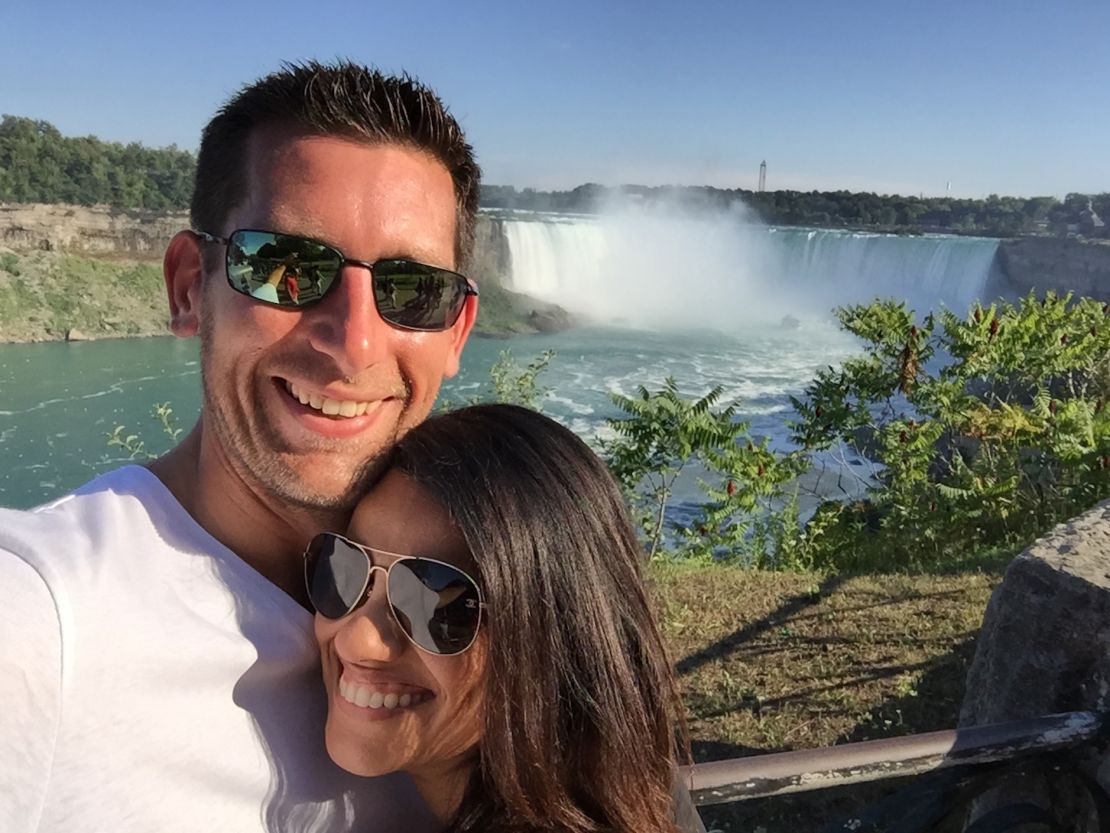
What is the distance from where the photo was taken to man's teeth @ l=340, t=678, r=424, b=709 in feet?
3.69

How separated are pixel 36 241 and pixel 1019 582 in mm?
50775

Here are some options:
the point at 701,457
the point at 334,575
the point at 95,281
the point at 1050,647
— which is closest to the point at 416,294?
the point at 334,575

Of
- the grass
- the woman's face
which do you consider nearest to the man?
the woman's face

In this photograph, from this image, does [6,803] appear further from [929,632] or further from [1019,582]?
[929,632]

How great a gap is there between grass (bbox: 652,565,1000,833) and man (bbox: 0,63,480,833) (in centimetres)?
211

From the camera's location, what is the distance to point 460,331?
160cm

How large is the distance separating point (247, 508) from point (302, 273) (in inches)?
14.9

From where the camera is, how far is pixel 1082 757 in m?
1.51

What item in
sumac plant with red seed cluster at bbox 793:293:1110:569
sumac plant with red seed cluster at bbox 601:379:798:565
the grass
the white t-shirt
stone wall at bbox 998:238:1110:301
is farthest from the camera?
stone wall at bbox 998:238:1110:301

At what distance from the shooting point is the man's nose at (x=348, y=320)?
4.19 ft

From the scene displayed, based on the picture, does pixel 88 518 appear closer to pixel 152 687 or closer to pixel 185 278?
pixel 152 687

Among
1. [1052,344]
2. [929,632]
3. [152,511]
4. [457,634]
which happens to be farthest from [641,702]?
[1052,344]

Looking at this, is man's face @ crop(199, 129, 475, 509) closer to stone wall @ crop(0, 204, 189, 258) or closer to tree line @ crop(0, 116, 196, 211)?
stone wall @ crop(0, 204, 189, 258)

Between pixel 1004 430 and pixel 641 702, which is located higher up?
pixel 641 702
